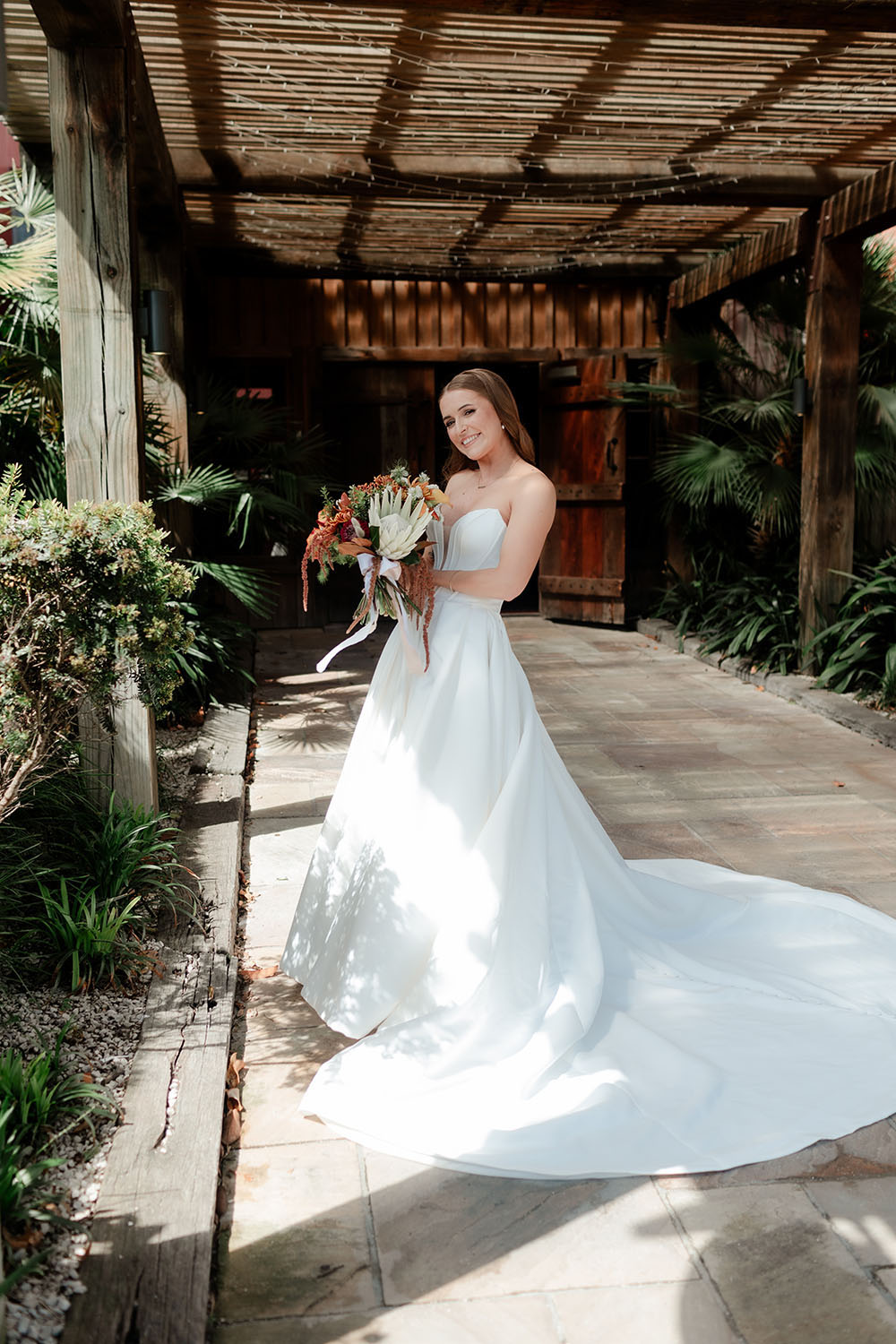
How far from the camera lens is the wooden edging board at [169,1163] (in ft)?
6.19

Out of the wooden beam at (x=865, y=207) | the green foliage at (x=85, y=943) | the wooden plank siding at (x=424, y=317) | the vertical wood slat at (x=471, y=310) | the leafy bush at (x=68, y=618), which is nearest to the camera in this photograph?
the leafy bush at (x=68, y=618)

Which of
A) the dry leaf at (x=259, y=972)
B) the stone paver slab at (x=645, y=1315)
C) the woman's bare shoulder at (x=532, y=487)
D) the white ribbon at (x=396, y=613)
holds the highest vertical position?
the woman's bare shoulder at (x=532, y=487)

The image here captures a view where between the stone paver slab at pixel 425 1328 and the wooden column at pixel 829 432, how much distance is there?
20.9 feet

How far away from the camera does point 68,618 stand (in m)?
2.73

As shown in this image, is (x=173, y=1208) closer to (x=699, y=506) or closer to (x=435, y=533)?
(x=435, y=533)

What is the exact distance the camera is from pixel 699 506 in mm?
9492

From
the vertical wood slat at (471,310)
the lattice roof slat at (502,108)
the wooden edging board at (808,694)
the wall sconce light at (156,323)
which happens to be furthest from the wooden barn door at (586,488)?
the wall sconce light at (156,323)

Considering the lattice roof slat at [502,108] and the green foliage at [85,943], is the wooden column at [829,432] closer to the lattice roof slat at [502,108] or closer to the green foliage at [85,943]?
the lattice roof slat at [502,108]

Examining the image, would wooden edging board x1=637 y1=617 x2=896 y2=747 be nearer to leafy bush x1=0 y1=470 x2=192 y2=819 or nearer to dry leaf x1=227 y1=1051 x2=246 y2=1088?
dry leaf x1=227 y1=1051 x2=246 y2=1088

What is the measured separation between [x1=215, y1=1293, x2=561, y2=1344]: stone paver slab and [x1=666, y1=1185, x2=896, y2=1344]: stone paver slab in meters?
0.15

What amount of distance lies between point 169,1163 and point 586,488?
881 cm

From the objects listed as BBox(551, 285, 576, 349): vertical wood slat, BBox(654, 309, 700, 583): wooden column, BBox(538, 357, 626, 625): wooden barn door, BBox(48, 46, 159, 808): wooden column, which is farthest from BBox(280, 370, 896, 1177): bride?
BBox(551, 285, 576, 349): vertical wood slat

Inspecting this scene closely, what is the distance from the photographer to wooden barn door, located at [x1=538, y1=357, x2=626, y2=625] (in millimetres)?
10305

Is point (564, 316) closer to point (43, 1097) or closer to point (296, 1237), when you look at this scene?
point (43, 1097)
